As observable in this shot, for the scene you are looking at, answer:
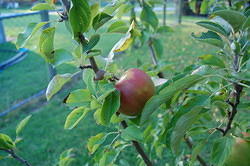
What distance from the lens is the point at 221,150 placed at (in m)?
0.56

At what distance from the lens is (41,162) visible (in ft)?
6.84

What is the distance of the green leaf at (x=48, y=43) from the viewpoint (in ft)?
2.06

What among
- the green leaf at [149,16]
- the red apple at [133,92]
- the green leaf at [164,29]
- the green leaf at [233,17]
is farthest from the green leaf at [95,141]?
the green leaf at [164,29]

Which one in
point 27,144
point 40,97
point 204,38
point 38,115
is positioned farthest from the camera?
point 40,97

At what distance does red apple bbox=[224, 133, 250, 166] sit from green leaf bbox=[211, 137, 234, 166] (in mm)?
74

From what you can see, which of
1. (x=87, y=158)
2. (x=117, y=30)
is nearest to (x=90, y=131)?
(x=87, y=158)

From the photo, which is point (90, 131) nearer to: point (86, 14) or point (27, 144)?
point (27, 144)

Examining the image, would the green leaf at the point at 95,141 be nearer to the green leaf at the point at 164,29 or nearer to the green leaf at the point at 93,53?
the green leaf at the point at 93,53

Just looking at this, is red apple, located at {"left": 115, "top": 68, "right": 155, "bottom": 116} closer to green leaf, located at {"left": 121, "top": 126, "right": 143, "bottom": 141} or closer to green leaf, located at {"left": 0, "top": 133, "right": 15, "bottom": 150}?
green leaf, located at {"left": 121, "top": 126, "right": 143, "bottom": 141}

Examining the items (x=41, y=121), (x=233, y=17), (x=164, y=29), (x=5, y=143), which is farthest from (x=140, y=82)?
(x=41, y=121)

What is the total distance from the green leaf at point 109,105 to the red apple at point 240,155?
0.30 m

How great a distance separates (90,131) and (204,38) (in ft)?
6.52

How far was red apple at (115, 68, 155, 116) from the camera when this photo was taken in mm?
565

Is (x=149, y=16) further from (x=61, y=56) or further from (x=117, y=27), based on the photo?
(x=61, y=56)
